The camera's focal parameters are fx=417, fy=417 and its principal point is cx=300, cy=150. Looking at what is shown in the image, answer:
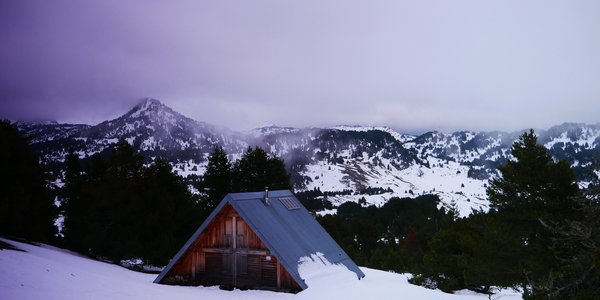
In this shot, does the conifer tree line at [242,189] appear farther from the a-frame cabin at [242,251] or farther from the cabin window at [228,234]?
the cabin window at [228,234]

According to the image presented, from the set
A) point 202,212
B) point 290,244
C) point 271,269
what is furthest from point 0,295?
point 202,212

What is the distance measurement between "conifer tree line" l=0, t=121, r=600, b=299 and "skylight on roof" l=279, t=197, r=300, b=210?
11.7 meters

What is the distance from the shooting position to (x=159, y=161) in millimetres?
43594

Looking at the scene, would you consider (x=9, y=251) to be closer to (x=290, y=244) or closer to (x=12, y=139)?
(x=290, y=244)

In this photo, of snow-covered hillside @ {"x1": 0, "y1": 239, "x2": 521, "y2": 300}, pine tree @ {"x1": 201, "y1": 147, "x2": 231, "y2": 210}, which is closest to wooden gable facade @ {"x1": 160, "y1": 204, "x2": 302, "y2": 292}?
snow-covered hillside @ {"x1": 0, "y1": 239, "x2": 521, "y2": 300}

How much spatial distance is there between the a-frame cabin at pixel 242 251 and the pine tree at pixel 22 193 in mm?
16682

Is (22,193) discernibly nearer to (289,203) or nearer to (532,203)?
(289,203)

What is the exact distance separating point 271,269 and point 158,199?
21.3 meters

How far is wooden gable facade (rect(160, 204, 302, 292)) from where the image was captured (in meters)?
22.2

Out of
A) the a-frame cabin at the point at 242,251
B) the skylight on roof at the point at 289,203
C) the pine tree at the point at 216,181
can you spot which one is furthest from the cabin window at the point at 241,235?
the pine tree at the point at 216,181

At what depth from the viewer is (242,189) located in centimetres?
4944

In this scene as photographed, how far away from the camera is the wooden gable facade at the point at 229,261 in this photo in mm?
22250

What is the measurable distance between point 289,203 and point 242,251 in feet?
21.7

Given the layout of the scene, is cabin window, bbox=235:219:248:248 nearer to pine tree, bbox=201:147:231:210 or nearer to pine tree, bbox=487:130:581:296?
pine tree, bbox=487:130:581:296
